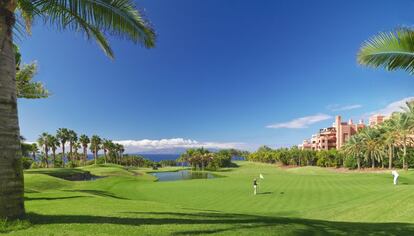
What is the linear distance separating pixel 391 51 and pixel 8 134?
1011cm

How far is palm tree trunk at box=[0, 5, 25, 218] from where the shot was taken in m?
6.36

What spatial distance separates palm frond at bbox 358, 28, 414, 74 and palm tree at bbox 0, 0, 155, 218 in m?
6.42

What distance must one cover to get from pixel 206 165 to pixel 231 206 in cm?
9224

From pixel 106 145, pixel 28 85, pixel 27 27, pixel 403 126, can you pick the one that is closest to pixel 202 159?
pixel 106 145

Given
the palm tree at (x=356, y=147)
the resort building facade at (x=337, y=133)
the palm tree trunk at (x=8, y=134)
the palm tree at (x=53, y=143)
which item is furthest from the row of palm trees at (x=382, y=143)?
the palm tree at (x=53, y=143)

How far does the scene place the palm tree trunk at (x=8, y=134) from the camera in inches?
251

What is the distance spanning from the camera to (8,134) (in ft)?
21.4

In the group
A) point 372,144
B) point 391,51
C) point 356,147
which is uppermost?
point 391,51

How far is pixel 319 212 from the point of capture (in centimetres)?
1784

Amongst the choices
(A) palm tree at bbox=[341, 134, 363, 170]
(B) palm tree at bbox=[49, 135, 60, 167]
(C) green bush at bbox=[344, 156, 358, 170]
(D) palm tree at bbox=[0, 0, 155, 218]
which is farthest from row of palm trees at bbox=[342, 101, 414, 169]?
(B) palm tree at bbox=[49, 135, 60, 167]

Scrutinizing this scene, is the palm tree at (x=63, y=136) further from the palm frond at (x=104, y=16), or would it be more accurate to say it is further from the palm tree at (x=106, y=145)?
the palm frond at (x=104, y=16)

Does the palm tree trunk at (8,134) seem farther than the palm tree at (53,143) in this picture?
No

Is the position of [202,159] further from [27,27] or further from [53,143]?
[27,27]

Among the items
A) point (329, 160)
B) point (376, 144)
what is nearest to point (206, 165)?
point (329, 160)
